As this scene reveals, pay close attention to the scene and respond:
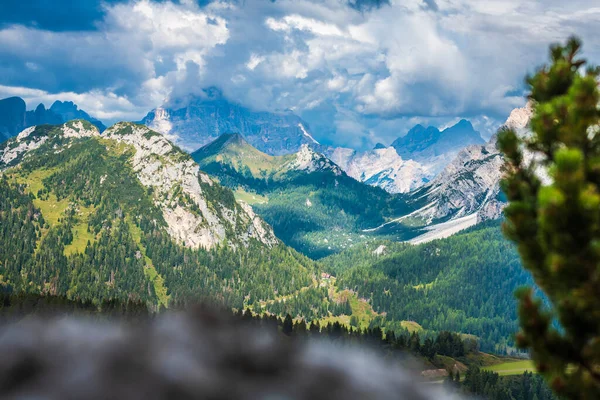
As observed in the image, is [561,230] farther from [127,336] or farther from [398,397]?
[127,336]

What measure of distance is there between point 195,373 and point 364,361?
406 inches

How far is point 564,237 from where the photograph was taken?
10.9m

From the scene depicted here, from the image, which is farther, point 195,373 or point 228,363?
point 228,363

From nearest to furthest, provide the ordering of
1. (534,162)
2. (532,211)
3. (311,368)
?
(532,211) < (534,162) < (311,368)

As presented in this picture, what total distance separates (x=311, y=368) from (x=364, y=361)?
5.08m

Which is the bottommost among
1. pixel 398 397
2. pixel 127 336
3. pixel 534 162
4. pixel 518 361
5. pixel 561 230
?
pixel 518 361

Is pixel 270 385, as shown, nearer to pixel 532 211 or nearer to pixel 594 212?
pixel 532 211

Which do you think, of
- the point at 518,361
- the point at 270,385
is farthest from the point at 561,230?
the point at 518,361

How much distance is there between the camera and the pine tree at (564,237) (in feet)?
35.1

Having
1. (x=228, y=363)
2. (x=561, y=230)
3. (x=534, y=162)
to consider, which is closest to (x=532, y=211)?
(x=561, y=230)

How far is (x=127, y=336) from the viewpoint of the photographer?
75.4 feet

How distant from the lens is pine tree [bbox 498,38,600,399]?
35.1ft

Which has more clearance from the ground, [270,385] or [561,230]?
[561,230]

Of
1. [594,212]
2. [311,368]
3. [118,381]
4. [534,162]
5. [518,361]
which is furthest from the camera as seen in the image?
[518,361]
